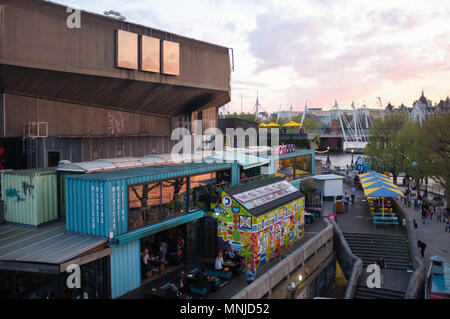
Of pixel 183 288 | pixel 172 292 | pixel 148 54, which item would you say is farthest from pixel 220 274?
pixel 148 54

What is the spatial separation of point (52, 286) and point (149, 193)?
16.8 feet

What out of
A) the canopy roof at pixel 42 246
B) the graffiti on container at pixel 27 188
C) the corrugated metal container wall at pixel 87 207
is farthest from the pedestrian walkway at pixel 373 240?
the graffiti on container at pixel 27 188

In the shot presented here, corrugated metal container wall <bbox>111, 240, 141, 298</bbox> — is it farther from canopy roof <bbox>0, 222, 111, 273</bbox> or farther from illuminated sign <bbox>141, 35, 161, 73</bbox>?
illuminated sign <bbox>141, 35, 161, 73</bbox>

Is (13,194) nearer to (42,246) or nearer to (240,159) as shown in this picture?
(42,246)

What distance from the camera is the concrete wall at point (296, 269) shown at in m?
15.2

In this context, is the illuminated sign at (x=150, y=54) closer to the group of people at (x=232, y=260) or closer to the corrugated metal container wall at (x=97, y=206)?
the corrugated metal container wall at (x=97, y=206)

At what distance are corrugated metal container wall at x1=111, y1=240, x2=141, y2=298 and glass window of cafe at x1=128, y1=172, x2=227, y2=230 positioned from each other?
2.94ft

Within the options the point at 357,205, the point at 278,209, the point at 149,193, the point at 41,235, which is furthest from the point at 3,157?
the point at 357,205

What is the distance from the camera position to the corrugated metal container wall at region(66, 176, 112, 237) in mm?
14578

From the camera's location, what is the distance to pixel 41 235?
1505cm

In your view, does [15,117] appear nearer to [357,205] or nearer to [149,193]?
[149,193]

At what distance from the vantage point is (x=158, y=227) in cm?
1692

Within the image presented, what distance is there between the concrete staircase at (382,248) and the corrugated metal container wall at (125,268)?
14.8 metres

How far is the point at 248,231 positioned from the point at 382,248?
11292 millimetres
